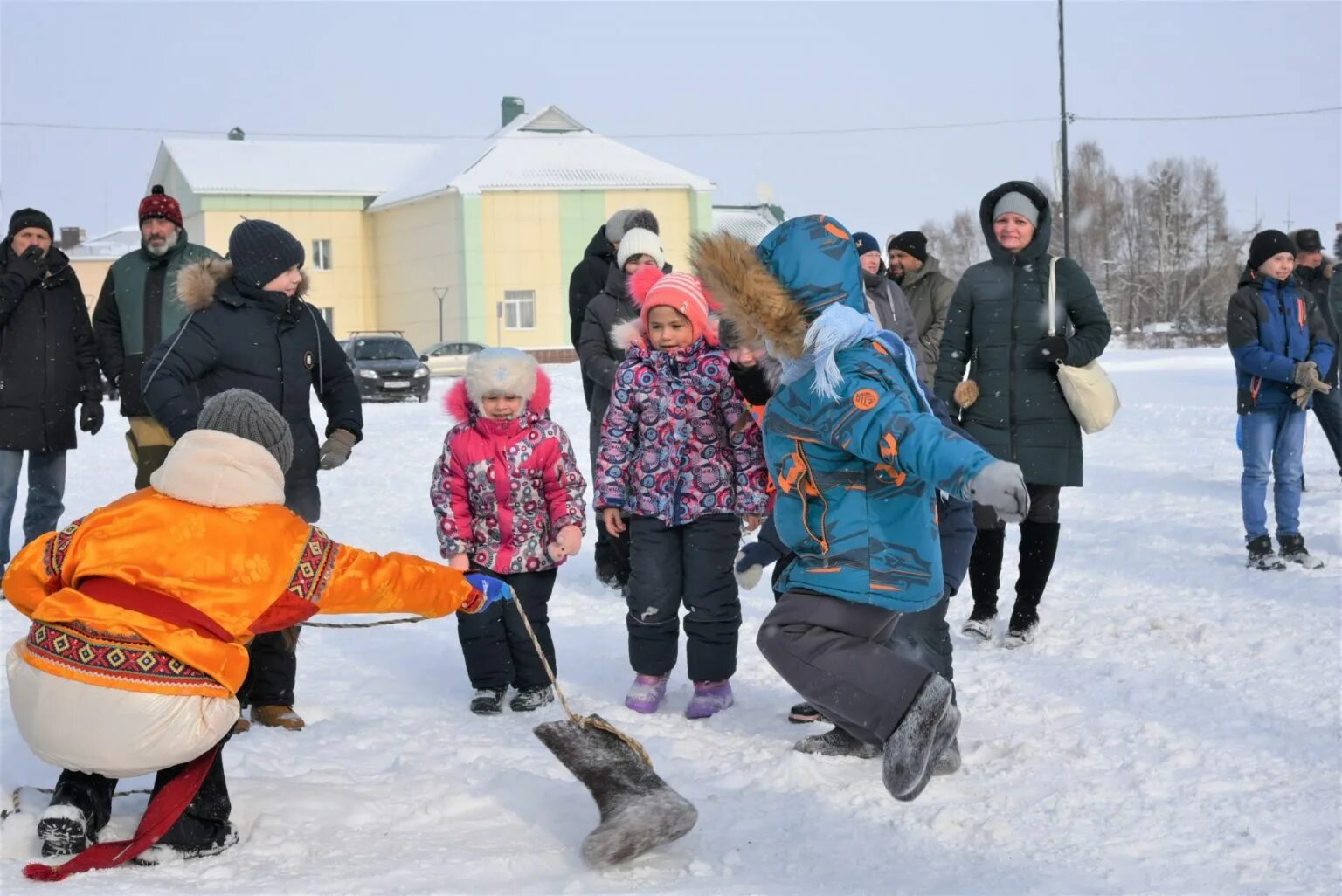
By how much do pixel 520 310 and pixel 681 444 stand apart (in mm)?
40733

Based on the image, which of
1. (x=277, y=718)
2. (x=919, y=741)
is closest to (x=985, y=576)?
(x=919, y=741)

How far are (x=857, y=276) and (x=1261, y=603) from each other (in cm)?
374

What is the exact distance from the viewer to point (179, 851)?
140 inches

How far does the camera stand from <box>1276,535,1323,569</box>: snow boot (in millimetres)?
7449

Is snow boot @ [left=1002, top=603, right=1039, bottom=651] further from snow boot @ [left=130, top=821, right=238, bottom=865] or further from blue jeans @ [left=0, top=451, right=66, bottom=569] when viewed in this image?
blue jeans @ [left=0, top=451, right=66, bottom=569]

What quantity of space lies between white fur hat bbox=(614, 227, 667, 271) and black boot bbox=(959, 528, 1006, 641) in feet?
6.83

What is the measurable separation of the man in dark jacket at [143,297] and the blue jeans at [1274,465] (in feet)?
19.3

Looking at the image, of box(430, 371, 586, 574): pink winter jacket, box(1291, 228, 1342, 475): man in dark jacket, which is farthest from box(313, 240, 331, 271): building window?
box(430, 371, 586, 574): pink winter jacket

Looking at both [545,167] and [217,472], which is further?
[545,167]

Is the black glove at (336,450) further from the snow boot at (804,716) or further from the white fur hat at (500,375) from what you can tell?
the snow boot at (804,716)

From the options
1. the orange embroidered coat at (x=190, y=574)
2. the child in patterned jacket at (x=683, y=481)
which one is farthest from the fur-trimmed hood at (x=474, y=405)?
the orange embroidered coat at (x=190, y=574)

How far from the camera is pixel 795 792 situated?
4094mm

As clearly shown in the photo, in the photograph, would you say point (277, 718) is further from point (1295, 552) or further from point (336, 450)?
point (1295, 552)

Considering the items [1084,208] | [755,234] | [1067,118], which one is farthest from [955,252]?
[1067,118]
